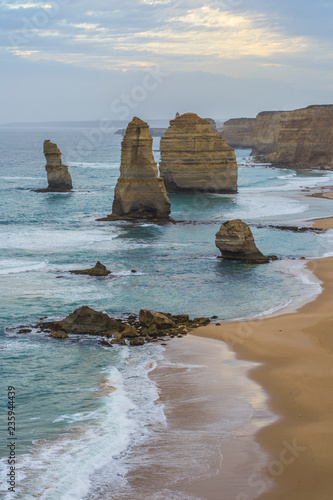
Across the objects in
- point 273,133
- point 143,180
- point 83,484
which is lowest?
point 83,484

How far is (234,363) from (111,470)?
27.1 feet

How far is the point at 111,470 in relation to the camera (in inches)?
544

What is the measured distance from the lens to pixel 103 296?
97.8 feet

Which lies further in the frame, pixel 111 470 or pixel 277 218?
pixel 277 218

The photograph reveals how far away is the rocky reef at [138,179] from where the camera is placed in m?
52.7

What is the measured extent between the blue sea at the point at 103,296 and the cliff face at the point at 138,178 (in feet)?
9.14

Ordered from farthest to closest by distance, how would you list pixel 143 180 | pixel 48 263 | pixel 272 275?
pixel 143 180, pixel 48 263, pixel 272 275

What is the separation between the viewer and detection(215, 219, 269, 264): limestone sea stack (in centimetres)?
3656

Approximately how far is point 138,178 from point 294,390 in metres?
37.0

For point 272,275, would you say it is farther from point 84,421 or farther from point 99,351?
point 84,421

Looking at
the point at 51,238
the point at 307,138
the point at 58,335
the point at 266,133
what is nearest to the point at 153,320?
the point at 58,335

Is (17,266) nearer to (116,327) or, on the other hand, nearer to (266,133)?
(116,327)

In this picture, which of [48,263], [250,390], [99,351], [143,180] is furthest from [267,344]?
[143,180]

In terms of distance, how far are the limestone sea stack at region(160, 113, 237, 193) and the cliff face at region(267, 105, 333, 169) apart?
4675 cm
